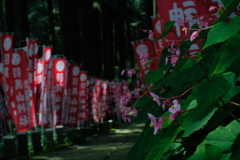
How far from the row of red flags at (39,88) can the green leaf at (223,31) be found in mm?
10330

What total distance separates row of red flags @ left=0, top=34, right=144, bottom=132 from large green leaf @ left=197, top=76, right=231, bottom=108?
1035 centimetres

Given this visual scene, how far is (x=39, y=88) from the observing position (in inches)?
552

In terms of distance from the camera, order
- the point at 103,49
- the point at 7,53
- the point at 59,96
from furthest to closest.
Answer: the point at 103,49
the point at 59,96
the point at 7,53

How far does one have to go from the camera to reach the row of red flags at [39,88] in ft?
37.0

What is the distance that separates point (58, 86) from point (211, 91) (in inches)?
516

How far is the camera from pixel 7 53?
1131 cm

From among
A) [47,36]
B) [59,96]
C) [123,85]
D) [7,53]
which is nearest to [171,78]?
[7,53]

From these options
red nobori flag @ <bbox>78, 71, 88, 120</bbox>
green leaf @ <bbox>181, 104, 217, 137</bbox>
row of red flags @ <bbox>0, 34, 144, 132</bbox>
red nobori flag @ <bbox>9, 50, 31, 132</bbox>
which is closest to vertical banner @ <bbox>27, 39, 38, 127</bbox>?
row of red flags @ <bbox>0, 34, 144, 132</bbox>

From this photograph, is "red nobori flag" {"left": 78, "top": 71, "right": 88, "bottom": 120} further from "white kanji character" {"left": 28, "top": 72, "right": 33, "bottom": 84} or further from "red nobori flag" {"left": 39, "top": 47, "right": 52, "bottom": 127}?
"white kanji character" {"left": 28, "top": 72, "right": 33, "bottom": 84}

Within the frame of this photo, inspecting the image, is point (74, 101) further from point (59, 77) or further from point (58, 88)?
point (59, 77)

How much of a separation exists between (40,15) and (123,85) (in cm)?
1734

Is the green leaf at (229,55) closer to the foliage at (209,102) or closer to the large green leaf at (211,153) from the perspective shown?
the foliage at (209,102)

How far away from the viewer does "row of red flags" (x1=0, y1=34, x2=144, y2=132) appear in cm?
1127

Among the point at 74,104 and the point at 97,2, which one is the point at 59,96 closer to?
the point at 74,104
